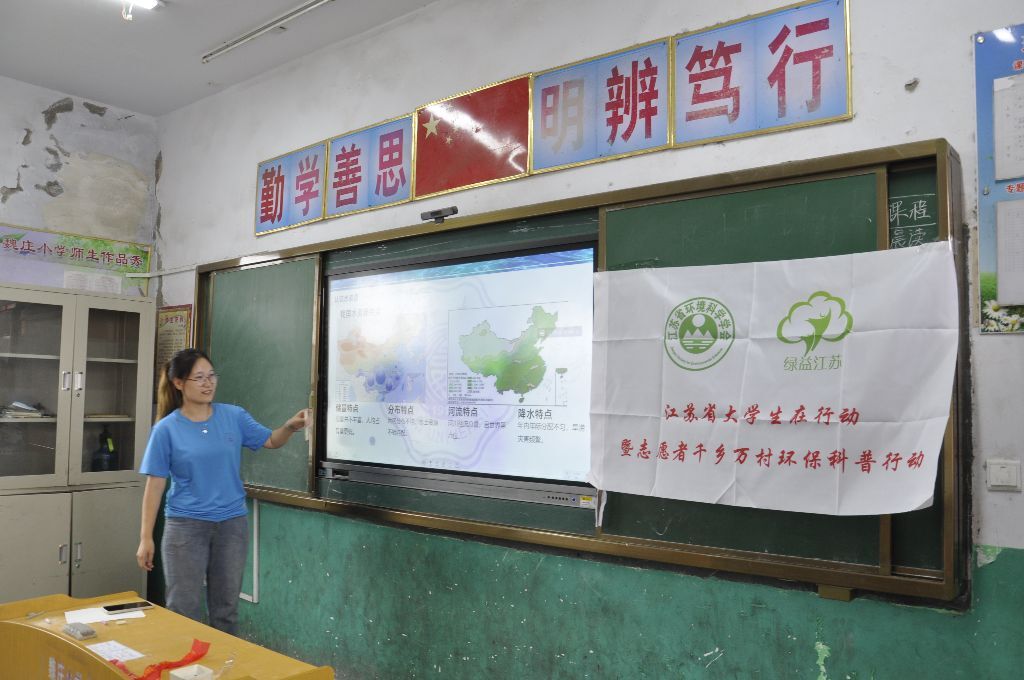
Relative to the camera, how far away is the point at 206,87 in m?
4.44

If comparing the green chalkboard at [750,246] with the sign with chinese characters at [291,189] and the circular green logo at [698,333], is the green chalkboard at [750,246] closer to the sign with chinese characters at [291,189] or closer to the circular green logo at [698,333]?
the circular green logo at [698,333]

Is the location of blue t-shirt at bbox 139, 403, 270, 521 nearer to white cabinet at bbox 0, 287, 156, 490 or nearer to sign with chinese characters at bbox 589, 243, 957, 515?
white cabinet at bbox 0, 287, 156, 490

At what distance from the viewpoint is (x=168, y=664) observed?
6.24ft

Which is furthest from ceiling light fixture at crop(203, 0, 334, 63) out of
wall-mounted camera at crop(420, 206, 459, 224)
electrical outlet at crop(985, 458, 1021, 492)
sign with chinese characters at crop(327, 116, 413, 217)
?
electrical outlet at crop(985, 458, 1021, 492)

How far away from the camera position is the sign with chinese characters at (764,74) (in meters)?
2.29

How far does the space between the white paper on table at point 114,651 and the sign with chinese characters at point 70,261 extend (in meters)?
3.01

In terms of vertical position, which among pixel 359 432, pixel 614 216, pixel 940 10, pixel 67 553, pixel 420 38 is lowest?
pixel 67 553

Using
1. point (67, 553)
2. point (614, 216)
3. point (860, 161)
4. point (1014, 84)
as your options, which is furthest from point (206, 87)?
point (1014, 84)

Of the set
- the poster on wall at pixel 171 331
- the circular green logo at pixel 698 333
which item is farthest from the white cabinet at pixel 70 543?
the circular green logo at pixel 698 333

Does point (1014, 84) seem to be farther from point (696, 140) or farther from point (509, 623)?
point (509, 623)

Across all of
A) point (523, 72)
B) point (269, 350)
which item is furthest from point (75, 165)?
point (523, 72)

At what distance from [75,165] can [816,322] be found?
429 centimetres

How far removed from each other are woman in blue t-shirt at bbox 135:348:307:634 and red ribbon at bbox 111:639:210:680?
45.3 inches

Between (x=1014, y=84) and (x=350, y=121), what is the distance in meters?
2.70
